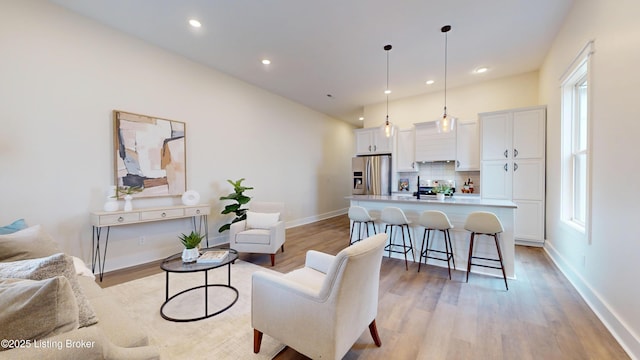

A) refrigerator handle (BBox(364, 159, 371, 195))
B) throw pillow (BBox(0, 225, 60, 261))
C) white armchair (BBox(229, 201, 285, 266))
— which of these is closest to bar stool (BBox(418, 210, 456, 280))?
white armchair (BBox(229, 201, 285, 266))

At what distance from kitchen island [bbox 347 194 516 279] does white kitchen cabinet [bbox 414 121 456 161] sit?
2.00 m

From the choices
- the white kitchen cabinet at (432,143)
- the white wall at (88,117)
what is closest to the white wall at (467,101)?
the white kitchen cabinet at (432,143)

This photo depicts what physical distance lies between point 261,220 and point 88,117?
8.49 ft

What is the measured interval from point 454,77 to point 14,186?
6661 millimetres

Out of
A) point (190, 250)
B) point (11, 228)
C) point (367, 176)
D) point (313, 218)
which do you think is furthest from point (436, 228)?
point (11, 228)

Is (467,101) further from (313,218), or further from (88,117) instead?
(88,117)

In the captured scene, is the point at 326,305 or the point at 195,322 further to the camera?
the point at 195,322

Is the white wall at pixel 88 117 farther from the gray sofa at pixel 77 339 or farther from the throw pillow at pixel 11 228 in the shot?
the gray sofa at pixel 77 339

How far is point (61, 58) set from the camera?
290 cm

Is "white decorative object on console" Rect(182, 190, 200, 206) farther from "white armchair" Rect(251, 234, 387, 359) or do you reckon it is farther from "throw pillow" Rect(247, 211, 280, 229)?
"white armchair" Rect(251, 234, 387, 359)

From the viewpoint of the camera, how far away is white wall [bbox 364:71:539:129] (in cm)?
473

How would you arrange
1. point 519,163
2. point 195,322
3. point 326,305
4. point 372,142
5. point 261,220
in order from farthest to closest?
point 372,142 < point 519,163 < point 261,220 < point 195,322 < point 326,305

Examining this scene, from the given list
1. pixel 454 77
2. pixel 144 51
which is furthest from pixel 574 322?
pixel 144 51

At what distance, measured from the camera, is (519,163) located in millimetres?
4406
